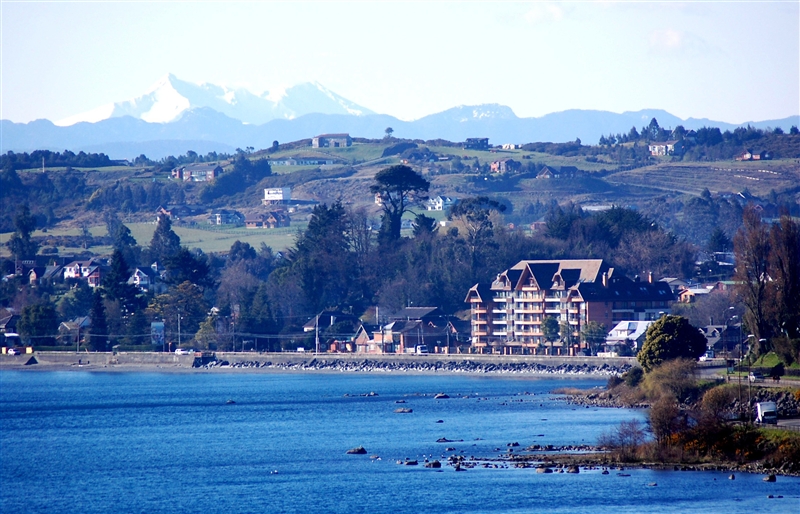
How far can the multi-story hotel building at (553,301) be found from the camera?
91.7m

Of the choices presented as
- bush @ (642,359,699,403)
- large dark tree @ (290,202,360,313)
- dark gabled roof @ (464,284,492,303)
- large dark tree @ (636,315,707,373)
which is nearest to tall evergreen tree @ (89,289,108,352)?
large dark tree @ (290,202,360,313)

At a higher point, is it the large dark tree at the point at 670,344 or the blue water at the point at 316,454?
the large dark tree at the point at 670,344

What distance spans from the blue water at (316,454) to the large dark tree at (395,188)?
1466 inches

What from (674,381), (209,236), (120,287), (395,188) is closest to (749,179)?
(209,236)

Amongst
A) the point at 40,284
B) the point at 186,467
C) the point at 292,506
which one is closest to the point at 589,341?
the point at 186,467

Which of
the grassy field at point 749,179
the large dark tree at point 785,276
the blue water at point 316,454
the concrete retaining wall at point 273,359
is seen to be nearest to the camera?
Answer: the blue water at point 316,454

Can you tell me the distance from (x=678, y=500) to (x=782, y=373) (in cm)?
2125

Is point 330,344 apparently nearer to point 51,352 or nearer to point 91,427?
point 51,352

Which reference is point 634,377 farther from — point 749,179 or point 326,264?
point 749,179

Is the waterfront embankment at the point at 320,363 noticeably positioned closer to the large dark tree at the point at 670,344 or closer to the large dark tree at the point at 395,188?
the large dark tree at the point at 670,344

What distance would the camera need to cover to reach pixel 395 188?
118 m

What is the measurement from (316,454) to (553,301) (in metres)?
50.1

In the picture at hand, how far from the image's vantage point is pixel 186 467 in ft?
148

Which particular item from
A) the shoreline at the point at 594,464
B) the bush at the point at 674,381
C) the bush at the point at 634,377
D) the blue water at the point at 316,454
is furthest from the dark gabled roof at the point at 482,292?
the shoreline at the point at 594,464
